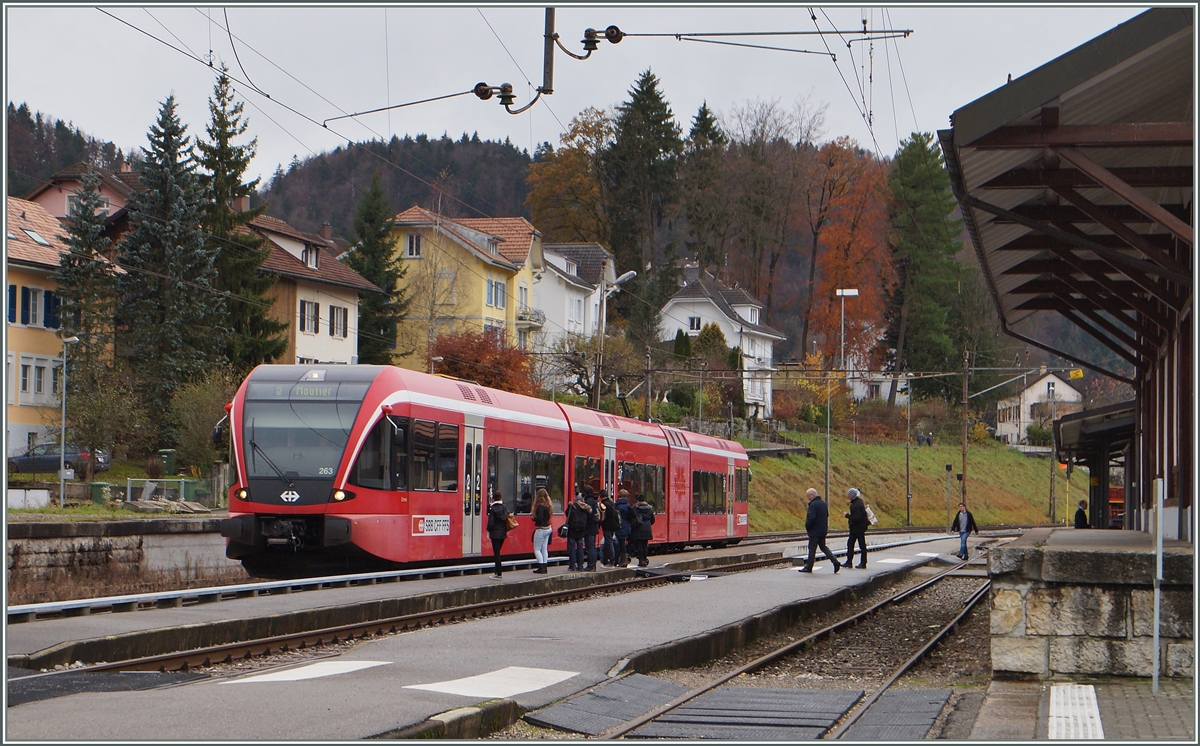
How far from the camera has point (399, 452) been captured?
19.0 m

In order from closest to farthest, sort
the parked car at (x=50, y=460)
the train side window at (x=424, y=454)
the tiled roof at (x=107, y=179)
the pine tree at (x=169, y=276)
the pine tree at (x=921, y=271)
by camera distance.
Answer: the train side window at (x=424, y=454), the parked car at (x=50, y=460), the pine tree at (x=169, y=276), the tiled roof at (x=107, y=179), the pine tree at (x=921, y=271)

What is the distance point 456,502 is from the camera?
20.8 metres

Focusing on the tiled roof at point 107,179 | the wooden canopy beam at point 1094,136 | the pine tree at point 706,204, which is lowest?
the wooden canopy beam at point 1094,136

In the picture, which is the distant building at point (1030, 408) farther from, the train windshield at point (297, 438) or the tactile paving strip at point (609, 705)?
the tactile paving strip at point (609, 705)

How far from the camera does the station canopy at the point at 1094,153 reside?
960 cm

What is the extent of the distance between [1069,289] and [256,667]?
11302 mm

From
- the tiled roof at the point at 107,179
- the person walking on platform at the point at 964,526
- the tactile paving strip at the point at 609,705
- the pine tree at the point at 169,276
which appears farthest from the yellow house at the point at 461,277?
the tactile paving strip at the point at 609,705

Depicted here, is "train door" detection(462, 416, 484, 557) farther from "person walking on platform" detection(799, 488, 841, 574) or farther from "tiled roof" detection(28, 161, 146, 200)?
"tiled roof" detection(28, 161, 146, 200)

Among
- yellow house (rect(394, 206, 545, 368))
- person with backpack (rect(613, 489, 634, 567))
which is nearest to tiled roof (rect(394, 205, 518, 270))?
yellow house (rect(394, 206, 545, 368))

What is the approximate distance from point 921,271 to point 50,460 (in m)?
53.1

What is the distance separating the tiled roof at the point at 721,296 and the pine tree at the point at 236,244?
113ft

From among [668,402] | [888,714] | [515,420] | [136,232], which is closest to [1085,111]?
[888,714]

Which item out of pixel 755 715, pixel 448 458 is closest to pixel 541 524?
pixel 448 458

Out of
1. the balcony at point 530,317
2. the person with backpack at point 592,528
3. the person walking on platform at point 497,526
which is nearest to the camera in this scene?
the person walking on platform at point 497,526
